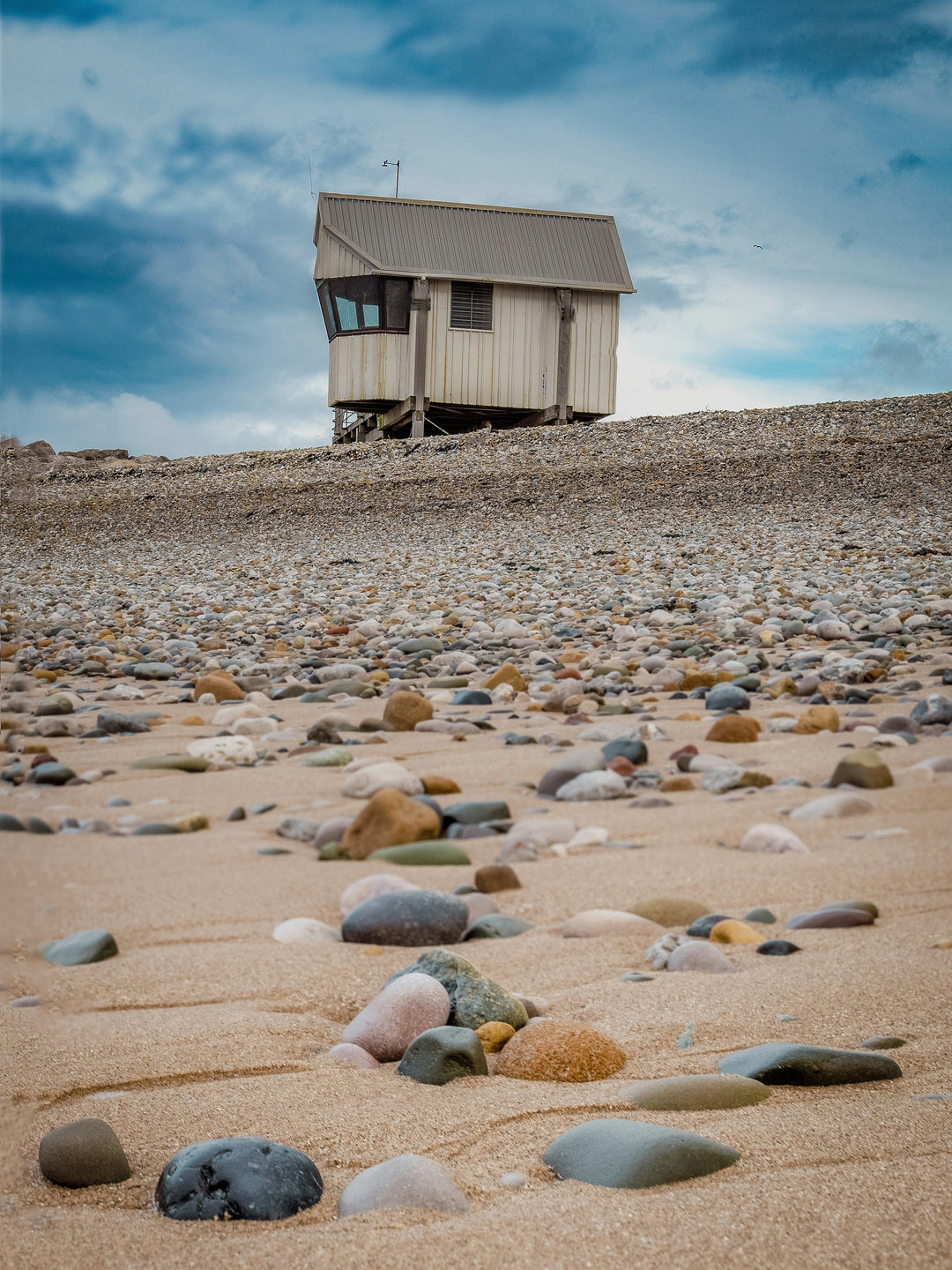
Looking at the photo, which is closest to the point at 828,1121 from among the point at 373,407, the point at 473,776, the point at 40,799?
the point at 40,799

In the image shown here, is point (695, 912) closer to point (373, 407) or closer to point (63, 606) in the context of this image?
point (63, 606)

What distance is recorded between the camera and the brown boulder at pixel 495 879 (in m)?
2.21

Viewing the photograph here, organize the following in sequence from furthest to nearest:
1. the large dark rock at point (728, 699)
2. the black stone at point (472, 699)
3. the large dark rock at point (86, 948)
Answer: the black stone at point (472, 699) < the large dark rock at point (728, 699) < the large dark rock at point (86, 948)

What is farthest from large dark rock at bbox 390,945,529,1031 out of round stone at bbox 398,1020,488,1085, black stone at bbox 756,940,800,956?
black stone at bbox 756,940,800,956

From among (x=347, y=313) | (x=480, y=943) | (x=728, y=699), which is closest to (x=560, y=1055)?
(x=480, y=943)

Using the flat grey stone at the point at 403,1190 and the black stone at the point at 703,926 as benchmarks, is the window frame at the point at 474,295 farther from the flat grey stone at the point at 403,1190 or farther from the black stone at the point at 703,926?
the flat grey stone at the point at 403,1190

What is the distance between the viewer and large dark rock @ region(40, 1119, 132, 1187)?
0.90m

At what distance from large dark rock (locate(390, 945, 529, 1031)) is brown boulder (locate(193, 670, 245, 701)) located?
2721mm

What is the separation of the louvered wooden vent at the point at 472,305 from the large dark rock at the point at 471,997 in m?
14.9

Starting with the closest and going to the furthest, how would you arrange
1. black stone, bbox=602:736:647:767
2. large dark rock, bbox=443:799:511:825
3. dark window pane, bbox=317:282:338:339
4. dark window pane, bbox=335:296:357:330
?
large dark rock, bbox=443:799:511:825
black stone, bbox=602:736:647:767
dark window pane, bbox=335:296:357:330
dark window pane, bbox=317:282:338:339

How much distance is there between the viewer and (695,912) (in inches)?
80.7

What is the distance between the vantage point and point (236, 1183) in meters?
0.90

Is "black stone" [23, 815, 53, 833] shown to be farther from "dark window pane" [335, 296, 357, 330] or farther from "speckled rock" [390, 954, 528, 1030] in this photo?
"dark window pane" [335, 296, 357, 330]

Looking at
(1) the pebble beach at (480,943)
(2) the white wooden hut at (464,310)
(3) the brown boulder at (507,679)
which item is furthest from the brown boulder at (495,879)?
(2) the white wooden hut at (464,310)
